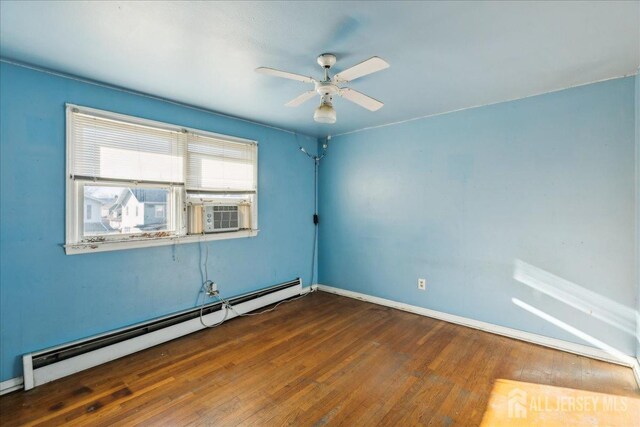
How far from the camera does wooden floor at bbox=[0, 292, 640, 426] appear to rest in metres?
1.82

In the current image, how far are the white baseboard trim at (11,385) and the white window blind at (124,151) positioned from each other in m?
1.54

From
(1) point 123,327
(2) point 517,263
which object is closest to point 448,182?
(2) point 517,263

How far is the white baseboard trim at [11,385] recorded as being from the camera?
78.7 inches

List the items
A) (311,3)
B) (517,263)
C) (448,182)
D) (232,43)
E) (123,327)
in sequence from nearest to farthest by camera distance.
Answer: (311,3)
(232,43)
(123,327)
(517,263)
(448,182)

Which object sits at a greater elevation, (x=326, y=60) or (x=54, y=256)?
(x=326, y=60)

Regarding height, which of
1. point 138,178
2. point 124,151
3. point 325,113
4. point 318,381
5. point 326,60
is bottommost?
point 318,381

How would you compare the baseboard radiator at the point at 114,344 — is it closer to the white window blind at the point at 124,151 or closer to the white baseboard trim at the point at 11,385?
the white baseboard trim at the point at 11,385

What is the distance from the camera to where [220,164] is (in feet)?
10.8

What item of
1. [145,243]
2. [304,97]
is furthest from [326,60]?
[145,243]

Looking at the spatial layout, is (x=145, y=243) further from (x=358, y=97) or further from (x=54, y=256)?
(x=358, y=97)

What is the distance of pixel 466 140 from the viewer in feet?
10.3

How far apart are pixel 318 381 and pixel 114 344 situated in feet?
5.80

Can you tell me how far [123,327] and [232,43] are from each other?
99.7 inches

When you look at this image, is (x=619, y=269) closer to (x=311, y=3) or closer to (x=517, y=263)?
(x=517, y=263)
